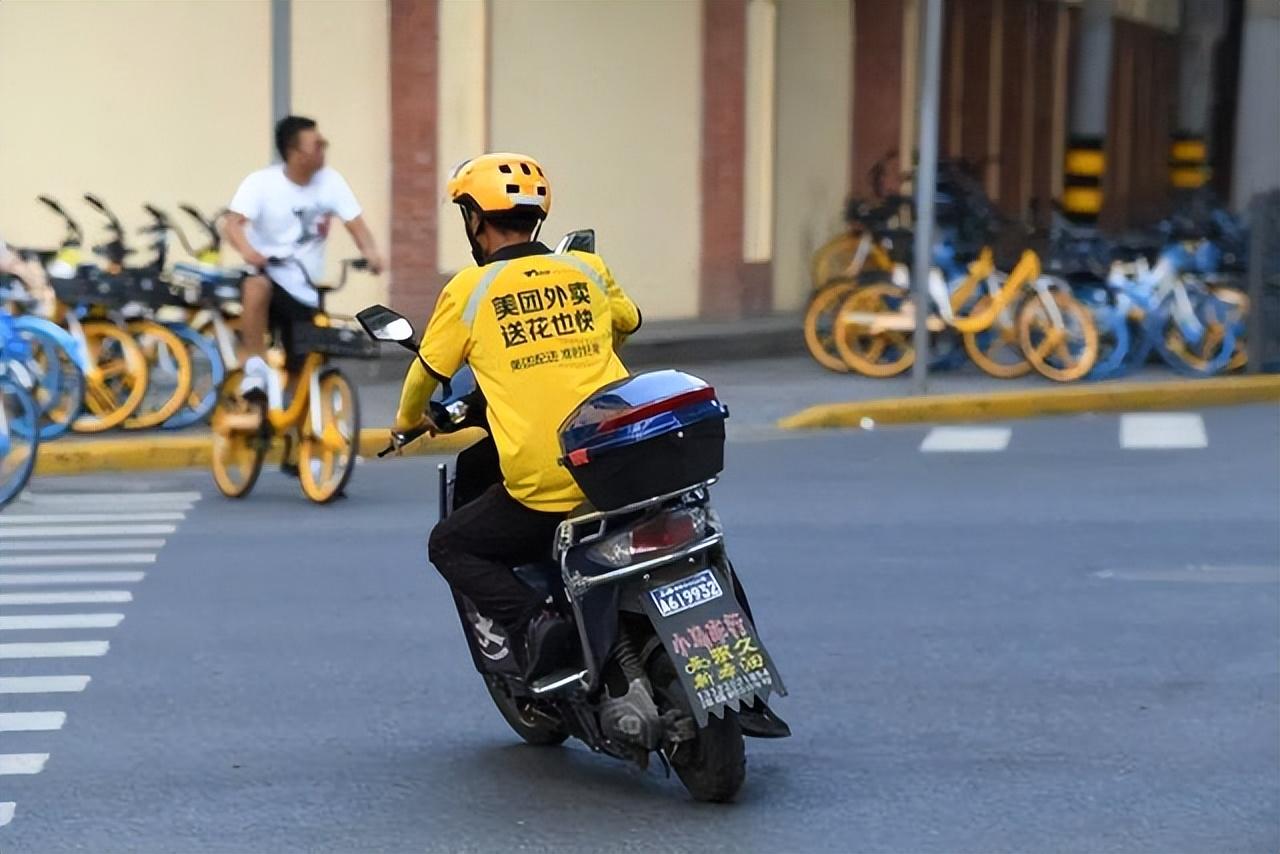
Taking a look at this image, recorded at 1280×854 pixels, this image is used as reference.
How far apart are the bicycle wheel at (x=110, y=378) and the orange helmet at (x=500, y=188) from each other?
27.0 feet

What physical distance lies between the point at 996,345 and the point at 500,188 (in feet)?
41.1

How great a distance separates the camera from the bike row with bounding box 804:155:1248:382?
18.5 meters

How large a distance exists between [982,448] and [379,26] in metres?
6.01

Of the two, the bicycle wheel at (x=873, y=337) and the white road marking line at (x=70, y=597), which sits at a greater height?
the bicycle wheel at (x=873, y=337)

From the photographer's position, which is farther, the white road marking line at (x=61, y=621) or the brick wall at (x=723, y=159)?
the brick wall at (x=723, y=159)

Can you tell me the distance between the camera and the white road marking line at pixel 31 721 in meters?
7.61

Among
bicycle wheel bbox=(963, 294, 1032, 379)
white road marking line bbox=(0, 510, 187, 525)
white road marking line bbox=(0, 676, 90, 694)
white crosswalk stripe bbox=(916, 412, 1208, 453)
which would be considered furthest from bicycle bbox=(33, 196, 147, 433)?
bicycle wheel bbox=(963, 294, 1032, 379)

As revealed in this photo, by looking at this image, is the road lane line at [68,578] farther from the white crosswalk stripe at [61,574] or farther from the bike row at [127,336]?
the bike row at [127,336]

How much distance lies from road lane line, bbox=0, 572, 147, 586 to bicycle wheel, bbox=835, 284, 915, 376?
9.28 m

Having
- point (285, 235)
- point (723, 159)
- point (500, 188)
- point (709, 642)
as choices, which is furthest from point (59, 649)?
point (723, 159)

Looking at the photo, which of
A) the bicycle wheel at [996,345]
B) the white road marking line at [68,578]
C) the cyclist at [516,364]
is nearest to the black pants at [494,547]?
the cyclist at [516,364]

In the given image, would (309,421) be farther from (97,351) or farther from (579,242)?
(579,242)

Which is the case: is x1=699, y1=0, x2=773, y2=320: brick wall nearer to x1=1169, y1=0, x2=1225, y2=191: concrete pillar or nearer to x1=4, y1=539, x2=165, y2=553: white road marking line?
x1=4, y1=539, x2=165, y2=553: white road marking line

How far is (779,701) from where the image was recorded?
8.00 metres
